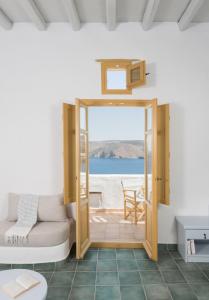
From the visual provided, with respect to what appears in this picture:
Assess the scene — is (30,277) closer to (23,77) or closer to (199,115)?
(23,77)

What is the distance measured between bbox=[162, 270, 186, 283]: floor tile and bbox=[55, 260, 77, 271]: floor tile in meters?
1.19

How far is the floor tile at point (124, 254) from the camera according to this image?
3.39 m

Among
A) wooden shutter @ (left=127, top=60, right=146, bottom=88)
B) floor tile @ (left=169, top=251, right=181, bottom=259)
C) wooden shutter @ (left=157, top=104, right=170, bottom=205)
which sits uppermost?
wooden shutter @ (left=127, top=60, right=146, bottom=88)

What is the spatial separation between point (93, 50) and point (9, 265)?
3.35m

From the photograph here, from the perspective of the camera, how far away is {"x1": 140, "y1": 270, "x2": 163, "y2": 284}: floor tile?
279cm

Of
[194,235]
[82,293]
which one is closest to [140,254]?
[194,235]

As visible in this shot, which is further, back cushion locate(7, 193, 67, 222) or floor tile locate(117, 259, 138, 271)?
back cushion locate(7, 193, 67, 222)

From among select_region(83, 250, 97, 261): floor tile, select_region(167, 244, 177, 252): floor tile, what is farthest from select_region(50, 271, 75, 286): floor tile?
select_region(167, 244, 177, 252): floor tile

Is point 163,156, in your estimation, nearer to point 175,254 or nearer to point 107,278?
point 175,254

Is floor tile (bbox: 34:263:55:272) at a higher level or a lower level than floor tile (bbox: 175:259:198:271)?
higher

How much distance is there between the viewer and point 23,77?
A: 3.63m

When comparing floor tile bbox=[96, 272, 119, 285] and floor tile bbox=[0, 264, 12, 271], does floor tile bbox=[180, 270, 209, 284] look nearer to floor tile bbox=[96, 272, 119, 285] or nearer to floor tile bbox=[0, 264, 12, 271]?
floor tile bbox=[96, 272, 119, 285]

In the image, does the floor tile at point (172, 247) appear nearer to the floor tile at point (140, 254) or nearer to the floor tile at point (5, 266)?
the floor tile at point (140, 254)

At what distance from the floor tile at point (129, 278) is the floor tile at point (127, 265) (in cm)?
10
